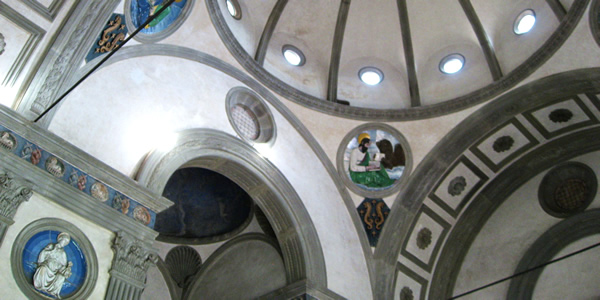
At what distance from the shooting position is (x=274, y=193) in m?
12.2

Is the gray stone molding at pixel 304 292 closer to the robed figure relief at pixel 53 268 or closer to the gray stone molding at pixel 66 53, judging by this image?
the robed figure relief at pixel 53 268

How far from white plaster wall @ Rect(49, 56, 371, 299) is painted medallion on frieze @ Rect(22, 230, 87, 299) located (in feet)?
5.02

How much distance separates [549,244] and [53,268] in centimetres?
1082

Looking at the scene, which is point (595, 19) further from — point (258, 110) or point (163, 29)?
point (163, 29)

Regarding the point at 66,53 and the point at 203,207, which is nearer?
the point at 66,53

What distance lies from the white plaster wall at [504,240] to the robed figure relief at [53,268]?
971cm

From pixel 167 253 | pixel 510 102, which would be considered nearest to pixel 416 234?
pixel 510 102

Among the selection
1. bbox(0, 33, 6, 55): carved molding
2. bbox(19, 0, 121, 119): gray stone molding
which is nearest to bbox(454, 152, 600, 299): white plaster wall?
bbox(19, 0, 121, 119): gray stone molding

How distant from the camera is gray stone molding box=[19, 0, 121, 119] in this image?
8.81m

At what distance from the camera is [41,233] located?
7984 millimetres

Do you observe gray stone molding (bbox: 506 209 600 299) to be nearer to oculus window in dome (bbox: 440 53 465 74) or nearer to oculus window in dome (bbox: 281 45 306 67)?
oculus window in dome (bbox: 440 53 465 74)

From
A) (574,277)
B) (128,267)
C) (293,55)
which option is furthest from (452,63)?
(128,267)

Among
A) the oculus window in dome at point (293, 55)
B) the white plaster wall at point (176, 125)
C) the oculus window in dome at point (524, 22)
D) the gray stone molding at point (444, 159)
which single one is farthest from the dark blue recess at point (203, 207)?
the oculus window in dome at point (524, 22)

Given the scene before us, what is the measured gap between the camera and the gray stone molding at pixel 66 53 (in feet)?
28.9
